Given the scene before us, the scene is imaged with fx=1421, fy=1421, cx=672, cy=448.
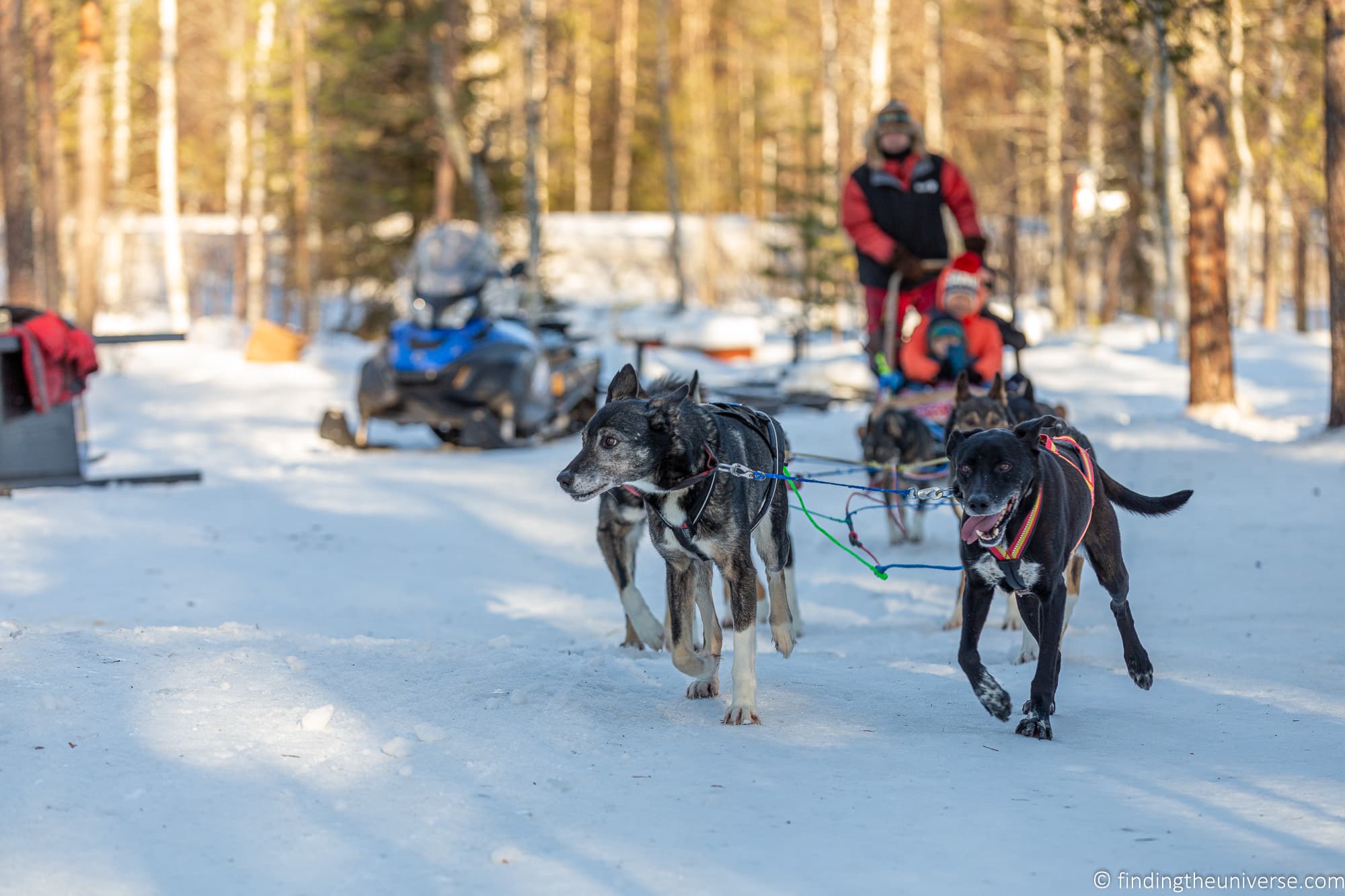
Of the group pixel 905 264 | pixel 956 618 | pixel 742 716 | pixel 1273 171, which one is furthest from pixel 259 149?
pixel 742 716

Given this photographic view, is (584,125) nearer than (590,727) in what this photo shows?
No

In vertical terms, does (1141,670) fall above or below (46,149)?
below

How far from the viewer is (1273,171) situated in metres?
27.0

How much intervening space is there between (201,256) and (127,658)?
45.1m

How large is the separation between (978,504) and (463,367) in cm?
924

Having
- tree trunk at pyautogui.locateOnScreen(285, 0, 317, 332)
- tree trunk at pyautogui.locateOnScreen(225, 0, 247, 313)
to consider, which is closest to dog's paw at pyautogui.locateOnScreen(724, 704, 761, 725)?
tree trunk at pyautogui.locateOnScreen(285, 0, 317, 332)

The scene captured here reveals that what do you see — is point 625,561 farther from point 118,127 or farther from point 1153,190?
point 118,127

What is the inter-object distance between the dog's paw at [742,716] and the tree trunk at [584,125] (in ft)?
133

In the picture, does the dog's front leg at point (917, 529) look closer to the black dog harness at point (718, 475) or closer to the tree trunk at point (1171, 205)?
the black dog harness at point (718, 475)

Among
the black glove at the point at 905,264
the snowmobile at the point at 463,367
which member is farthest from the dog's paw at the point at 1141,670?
the snowmobile at the point at 463,367

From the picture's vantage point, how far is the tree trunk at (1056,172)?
101 feet

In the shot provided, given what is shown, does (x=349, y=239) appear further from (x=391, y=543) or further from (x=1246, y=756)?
(x=1246, y=756)

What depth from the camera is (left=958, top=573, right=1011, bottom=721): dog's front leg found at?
14.2 ft

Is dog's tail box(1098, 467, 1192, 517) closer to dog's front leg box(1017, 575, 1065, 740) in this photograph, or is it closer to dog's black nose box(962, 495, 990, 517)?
dog's front leg box(1017, 575, 1065, 740)
